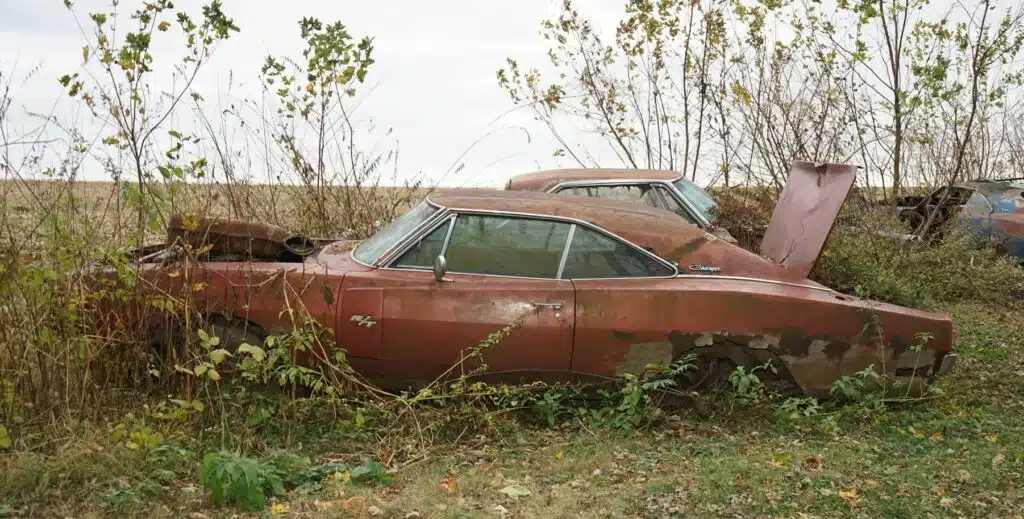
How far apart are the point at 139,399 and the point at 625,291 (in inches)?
111

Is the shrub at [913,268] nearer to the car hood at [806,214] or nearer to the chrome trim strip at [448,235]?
the car hood at [806,214]

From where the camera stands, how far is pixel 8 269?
561 cm

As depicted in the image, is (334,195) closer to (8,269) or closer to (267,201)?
(267,201)

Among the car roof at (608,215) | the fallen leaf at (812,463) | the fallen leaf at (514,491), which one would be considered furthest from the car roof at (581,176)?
the fallen leaf at (514,491)

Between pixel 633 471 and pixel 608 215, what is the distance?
1.68 meters

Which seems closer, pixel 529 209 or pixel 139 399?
pixel 139 399

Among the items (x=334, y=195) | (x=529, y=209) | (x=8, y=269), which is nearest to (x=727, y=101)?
(x=334, y=195)

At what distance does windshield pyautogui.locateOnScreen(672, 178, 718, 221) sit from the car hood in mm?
1440

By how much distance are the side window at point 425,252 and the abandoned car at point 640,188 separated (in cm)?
262

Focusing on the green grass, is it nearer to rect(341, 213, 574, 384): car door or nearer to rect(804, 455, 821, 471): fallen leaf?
rect(804, 455, 821, 471): fallen leaf

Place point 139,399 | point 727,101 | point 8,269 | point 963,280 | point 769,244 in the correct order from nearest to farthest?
point 8,269, point 139,399, point 769,244, point 963,280, point 727,101

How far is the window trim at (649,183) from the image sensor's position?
29.0 feet

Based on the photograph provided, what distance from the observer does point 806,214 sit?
280 inches

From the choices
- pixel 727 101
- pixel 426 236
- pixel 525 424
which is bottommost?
pixel 525 424
